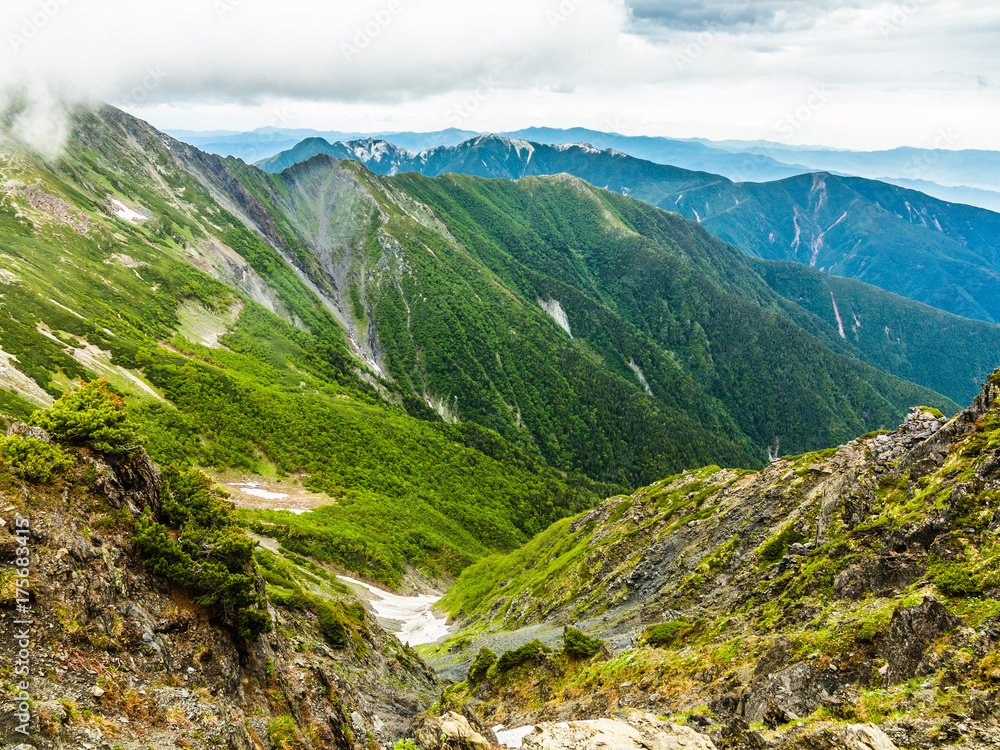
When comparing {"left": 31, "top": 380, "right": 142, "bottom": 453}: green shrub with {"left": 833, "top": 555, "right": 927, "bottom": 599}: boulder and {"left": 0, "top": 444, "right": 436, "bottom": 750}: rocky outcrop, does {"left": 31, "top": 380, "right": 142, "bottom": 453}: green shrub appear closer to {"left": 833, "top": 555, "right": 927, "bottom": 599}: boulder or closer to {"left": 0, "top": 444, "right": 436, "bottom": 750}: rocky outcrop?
{"left": 0, "top": 444, "right": 436, "bottom": 750}: rocky outcrop

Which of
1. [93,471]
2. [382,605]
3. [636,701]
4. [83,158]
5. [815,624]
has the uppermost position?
[83,158]

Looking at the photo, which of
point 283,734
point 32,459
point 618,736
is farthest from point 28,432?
point 618,736

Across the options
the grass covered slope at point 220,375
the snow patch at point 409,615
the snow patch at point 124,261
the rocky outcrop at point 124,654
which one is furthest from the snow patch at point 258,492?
the snow patch at point 124,261

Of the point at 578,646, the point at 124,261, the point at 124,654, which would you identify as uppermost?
the point at 124,261

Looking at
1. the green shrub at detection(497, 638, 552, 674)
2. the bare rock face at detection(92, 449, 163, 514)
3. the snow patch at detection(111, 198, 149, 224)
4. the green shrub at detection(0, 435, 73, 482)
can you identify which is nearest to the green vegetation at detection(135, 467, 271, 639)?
the bare rock face at detection(92, 449, 163, 514)

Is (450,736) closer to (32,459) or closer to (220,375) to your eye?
(32,459)

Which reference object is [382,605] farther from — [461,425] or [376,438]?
[461,425]

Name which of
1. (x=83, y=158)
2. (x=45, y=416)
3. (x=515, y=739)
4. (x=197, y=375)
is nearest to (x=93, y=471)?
(x=45, y=416)
